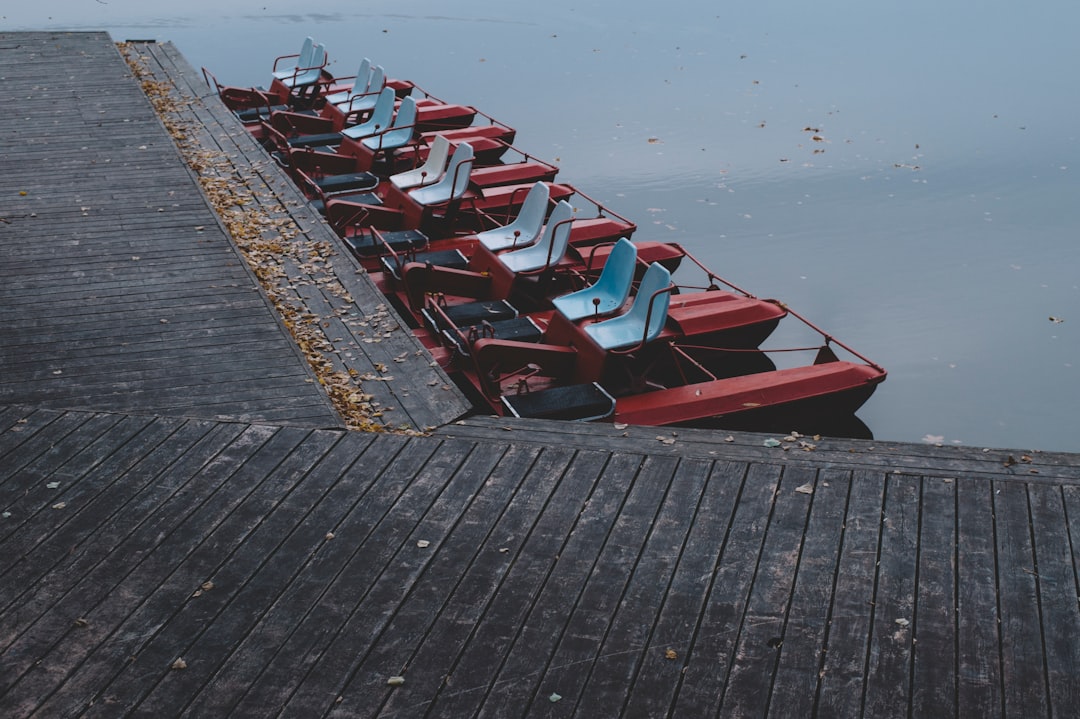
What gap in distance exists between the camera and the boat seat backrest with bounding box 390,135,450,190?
11.3 meters

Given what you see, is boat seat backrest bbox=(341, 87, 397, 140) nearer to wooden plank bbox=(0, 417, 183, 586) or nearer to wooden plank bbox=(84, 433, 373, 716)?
wooden plank bbox=(0, 417, 183, 586)

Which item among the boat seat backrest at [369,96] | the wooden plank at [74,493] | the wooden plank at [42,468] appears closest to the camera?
the wooden plank at [74,493]

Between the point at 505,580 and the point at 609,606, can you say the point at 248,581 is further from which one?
the point at 609,606

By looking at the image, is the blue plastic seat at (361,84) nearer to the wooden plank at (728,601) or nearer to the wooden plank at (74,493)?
the wooden plank at (74,493)

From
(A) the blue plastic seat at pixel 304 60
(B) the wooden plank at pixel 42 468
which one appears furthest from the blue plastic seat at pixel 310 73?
(B) the wooden plank at pixel 42 468

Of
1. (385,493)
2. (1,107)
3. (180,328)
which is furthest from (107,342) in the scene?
(1,107)

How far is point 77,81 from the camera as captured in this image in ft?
47.0

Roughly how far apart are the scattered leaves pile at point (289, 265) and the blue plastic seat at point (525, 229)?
1679 mm

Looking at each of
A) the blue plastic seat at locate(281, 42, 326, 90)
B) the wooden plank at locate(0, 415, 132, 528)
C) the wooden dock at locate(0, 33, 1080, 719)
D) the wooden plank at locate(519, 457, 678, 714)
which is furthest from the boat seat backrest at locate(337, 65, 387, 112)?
the wooden plank at locate(519, 457, 678, 714)

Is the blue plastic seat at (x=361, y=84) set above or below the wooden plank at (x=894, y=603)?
below

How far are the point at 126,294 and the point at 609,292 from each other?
3414mm

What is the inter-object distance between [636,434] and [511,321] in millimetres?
2975

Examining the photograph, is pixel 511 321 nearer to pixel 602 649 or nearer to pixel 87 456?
pixel 87 456

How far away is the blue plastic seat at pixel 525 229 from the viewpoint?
951 cm
